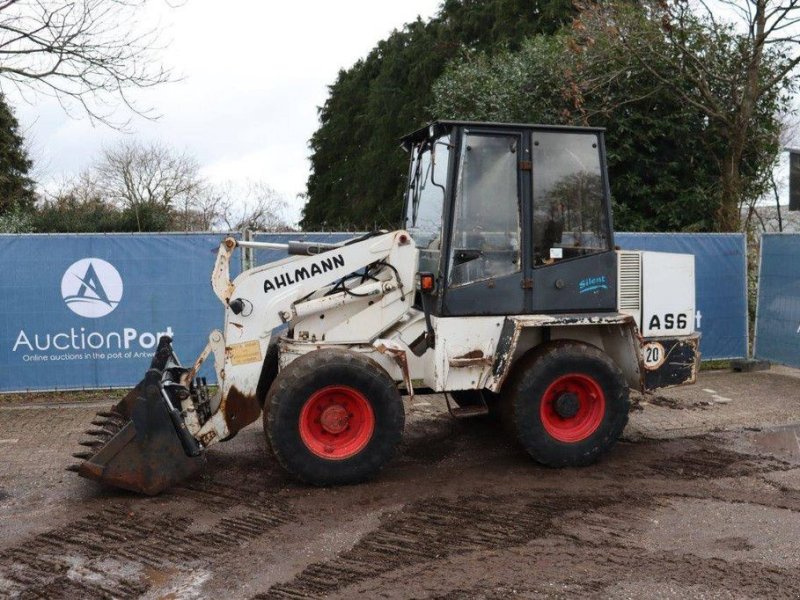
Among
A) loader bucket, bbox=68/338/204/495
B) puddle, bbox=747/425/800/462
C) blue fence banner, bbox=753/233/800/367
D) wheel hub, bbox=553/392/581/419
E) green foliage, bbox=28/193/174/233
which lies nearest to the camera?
loader bucket, bbox=68/338/204/495

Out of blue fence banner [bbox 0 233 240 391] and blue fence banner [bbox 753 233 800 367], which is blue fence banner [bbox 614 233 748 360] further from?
blue fence banner [bbox 0 233 240 391]

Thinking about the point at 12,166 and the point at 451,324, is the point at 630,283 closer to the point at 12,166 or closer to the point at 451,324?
the point at 451,324

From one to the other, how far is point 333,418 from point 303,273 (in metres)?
1.11

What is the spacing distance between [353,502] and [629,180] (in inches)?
430

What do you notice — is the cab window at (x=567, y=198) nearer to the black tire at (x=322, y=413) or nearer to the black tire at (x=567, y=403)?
the black tire at (x=567, y=403)

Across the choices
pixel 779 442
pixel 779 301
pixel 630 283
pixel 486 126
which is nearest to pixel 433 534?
pixel 630 283

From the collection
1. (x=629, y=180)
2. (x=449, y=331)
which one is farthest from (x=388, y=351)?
(x=629, y=180)

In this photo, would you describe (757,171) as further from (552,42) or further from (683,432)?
(683,432)

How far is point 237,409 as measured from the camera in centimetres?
612

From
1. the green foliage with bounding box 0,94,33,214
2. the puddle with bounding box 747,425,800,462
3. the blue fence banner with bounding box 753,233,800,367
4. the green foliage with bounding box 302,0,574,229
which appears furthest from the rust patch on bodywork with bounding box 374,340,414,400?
the green foliage with bounding box 0,94,33,214

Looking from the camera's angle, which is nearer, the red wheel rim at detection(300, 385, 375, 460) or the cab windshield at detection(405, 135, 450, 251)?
the red wheel rim at detection(300, 385, 375, 460)

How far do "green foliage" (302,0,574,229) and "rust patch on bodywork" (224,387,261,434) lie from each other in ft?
57.0

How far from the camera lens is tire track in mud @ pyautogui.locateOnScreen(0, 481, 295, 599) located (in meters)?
4.57

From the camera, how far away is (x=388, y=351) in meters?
6.38
